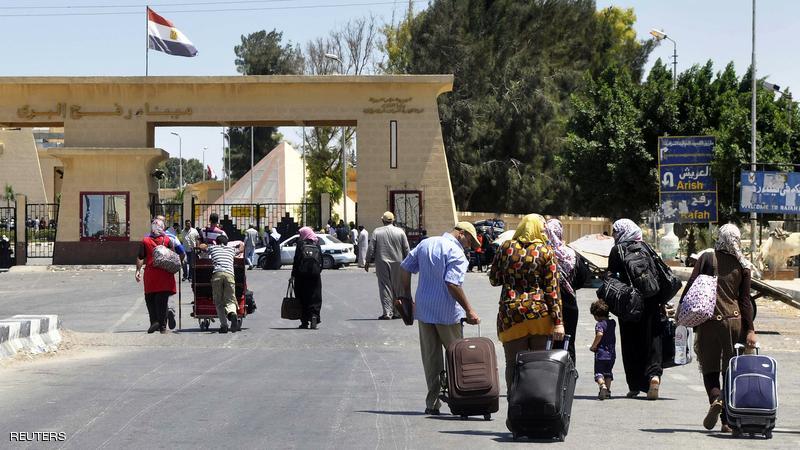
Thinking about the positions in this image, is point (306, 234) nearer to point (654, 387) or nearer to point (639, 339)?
point (639, 339)

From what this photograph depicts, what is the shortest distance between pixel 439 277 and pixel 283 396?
206cm

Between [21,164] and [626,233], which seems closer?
[626,233]

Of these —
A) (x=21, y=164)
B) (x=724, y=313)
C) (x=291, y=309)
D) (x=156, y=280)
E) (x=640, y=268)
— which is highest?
(x=21, y=164)

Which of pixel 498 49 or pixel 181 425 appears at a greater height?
pixel 498 49

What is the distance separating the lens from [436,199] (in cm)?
4466

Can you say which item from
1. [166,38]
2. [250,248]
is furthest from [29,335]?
[166,38]

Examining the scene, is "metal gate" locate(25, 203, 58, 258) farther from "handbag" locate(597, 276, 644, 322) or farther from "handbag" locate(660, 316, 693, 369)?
"handbag" locate(597, 276, 644, 322)

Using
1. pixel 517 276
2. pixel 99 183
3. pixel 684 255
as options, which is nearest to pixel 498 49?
pixel 684 255

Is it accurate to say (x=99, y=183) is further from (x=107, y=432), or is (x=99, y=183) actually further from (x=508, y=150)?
(x=107, y=432)

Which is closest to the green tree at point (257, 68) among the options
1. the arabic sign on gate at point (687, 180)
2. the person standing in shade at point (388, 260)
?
the arabic sign on gate at point (687, 180)

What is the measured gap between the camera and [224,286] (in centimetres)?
1898

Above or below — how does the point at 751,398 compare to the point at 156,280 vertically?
below

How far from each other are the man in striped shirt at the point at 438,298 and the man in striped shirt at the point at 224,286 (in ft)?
27.9

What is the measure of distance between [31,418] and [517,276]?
409cm
